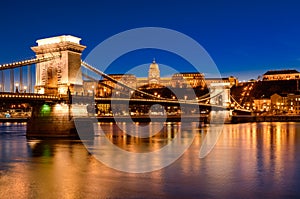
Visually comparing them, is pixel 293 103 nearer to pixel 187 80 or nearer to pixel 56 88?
pixel 187 80

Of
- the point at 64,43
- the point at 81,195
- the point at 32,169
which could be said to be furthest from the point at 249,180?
the point at 64,43

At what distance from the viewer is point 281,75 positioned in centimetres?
15012

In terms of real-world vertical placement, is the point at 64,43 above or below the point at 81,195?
above

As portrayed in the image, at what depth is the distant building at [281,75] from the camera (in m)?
147

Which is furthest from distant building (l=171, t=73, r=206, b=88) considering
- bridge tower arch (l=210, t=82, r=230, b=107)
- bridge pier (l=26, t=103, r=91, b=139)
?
bridge pier (l=26, t=103, r=91, b=139)

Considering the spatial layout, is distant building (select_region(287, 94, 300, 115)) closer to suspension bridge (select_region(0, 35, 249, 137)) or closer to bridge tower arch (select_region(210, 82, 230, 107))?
bridge tower arch (select_region(210, 82, 230, 107))

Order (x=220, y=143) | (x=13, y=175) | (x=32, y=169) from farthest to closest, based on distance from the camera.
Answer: (x=220, y=143)
(x=32, y=169)
(x=13, y=175)

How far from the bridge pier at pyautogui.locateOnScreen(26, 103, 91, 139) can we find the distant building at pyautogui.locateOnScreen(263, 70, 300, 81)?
Answer: 4902 inches

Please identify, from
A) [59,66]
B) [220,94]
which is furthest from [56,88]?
[220,94]

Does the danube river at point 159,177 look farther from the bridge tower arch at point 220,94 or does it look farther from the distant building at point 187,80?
the distant building at point 187,80

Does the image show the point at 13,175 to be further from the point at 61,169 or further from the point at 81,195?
the point at 81,195

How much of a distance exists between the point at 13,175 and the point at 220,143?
18429mm

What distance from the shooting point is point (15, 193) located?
1495 cm

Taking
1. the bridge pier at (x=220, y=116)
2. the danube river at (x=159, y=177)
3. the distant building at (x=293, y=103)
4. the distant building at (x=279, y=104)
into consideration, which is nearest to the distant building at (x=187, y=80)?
the distant building at (x=279, y=104)
